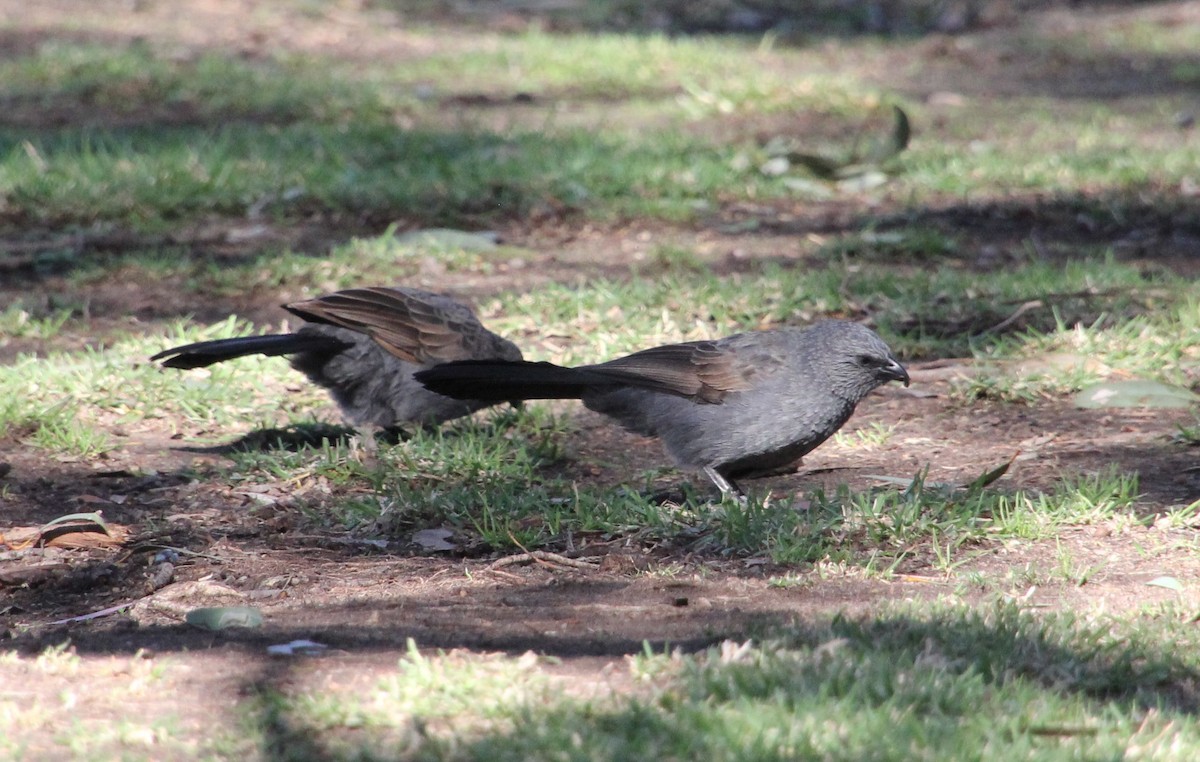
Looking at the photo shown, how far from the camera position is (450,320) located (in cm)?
579

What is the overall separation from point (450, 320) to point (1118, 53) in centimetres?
1060

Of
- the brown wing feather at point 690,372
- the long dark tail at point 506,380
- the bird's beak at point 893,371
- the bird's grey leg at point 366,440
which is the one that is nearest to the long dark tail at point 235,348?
the bird's grey leg at point 366,440

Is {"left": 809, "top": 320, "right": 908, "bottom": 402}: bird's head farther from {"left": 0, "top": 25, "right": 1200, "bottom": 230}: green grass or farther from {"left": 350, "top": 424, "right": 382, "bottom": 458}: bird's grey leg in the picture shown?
{"left": 0, "top": 25, "right": 1200, "bottom": 230}: green grass

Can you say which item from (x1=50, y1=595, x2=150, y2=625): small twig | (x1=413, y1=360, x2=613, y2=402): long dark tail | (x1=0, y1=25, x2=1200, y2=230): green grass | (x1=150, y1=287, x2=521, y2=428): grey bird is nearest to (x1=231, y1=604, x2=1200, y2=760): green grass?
(x1=50, y1=595, x2=150, y2=625): small twig

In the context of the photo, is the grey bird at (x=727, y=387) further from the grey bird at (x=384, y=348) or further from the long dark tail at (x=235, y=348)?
the long dark tail at (x=235, y=348)

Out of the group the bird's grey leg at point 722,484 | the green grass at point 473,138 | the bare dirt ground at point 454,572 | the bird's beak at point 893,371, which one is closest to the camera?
the bare dirt ground at point 454,572

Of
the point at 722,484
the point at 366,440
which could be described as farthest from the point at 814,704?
the point at 366,440

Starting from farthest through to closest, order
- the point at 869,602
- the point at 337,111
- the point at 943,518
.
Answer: the point at 337,111 < the point at 943,518 < the point at 869,602

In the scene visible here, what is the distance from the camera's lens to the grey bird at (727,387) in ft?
16.6

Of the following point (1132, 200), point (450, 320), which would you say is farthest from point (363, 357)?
point (1132, 200)

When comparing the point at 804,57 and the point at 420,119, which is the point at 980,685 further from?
the point at 804,57

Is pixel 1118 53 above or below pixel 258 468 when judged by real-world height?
above

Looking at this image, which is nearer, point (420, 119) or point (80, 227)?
point (80, 227)

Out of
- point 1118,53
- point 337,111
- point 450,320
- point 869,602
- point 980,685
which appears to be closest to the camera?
point 980,685
